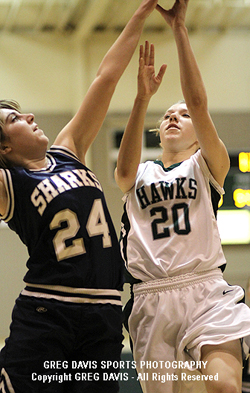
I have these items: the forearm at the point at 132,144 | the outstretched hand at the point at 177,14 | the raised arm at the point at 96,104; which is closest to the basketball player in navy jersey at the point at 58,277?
the raised arm at the point at 96,104

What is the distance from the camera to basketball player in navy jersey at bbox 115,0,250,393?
2.44 meters

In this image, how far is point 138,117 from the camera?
109 inches

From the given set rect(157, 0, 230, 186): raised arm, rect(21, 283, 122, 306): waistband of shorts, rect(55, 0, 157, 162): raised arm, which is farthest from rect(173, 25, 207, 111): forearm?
rect(21, 283, 122, 306): waistband of shorts

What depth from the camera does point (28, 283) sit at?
6.85 ft

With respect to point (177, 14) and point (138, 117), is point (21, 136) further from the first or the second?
point (177, 14)

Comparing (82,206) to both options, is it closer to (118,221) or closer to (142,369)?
(142,369)

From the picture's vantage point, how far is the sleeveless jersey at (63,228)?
2023mm

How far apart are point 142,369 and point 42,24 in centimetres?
617

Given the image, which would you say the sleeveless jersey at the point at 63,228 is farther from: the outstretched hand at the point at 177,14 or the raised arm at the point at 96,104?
the outstretched hand at the point at 177,14

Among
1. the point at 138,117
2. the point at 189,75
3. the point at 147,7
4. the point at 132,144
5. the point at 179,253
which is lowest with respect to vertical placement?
the point at 179,253

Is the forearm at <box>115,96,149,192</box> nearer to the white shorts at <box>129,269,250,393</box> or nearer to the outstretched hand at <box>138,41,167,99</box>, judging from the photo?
the outstretched hand at <box>138,41,167,99</box>

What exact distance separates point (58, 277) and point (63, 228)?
20cm

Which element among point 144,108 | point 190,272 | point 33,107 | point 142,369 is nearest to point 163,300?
point 190,272

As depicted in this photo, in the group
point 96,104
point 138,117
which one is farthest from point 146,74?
point 96,104
